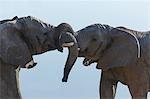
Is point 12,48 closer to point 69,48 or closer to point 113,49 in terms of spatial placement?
point 69,48

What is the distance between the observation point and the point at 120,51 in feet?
24.6

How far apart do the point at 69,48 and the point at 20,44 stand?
0.77 metres

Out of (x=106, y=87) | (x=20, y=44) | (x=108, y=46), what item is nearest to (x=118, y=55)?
(x=108, y=46)

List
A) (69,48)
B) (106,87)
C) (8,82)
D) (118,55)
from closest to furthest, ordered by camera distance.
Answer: (8,82) < (69,48) < (118,55) < (106,87)

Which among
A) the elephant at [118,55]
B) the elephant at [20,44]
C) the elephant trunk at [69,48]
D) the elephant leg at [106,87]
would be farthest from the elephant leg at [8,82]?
the elephant leg at [106,87]

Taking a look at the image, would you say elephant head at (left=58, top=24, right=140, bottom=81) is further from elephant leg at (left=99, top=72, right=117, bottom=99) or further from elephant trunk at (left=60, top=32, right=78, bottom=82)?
elephant trunk at (left=60, top=32, right=78, bottom=82)

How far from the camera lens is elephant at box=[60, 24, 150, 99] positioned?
7.36 meters

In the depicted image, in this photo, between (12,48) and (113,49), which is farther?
(113,49)

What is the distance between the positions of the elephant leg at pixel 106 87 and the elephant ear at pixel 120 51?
332mm

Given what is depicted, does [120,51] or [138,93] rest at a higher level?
[120,51]

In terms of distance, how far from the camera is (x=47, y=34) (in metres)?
5.74

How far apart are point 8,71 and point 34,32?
52 centimetres

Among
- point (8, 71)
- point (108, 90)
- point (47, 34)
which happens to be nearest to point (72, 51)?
point (47, 34)

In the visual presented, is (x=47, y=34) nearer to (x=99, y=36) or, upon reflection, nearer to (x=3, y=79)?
(x=3, y=79)
